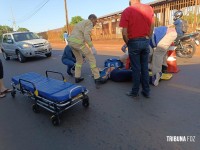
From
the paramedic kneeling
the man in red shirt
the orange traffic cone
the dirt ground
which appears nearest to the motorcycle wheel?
the dirt ground

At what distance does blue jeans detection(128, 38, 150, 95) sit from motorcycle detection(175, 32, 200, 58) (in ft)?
16.0

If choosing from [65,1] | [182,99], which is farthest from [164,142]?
[65,1]

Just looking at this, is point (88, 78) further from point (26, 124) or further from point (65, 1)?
point (65, 1)

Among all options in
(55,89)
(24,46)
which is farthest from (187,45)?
(24,46)

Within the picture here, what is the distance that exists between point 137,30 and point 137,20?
0.63 feet

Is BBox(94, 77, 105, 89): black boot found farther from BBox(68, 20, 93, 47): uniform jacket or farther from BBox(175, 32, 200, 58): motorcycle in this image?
BBox(175, 32, 200, 58): motorcycle

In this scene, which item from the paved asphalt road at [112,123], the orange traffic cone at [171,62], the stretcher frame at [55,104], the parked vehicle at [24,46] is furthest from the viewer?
the parked vehicle at [24,46]

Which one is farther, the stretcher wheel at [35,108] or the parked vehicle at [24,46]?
the parked vehicle at [24,46]

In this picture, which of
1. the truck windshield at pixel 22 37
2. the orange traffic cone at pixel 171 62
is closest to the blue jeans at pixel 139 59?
the orange traffic cone at pixel 171 62

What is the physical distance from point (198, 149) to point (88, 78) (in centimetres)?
436

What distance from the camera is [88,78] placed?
21.5 ft

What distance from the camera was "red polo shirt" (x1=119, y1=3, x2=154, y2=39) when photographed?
3.94 m

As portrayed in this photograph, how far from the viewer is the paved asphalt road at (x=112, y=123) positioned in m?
2.88

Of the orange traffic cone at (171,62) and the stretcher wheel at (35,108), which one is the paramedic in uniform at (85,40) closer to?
the stretcher wheel at (35,108)
